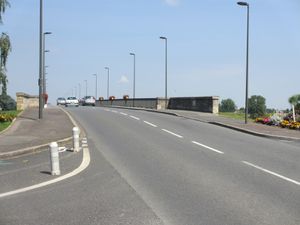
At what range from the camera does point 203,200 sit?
7.92m

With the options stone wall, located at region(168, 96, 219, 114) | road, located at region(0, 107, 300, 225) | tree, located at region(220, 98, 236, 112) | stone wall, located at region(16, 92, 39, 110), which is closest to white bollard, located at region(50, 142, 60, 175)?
road, located at region(0, 107, 300, 225)

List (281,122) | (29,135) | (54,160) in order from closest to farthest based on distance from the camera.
Answer: (54,160), (29,135), (281,122)

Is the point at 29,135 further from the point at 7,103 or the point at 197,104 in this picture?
the point at 7,103

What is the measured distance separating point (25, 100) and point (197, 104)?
16.0m

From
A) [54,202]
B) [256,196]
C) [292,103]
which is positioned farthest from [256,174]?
[292,103]

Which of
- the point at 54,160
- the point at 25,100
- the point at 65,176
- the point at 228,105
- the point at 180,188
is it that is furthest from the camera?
the point at 228,105

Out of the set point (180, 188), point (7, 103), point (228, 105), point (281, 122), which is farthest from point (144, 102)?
point (228, 105)

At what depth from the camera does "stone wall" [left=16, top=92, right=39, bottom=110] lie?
4234 cm

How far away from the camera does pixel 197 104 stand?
42.0 meters

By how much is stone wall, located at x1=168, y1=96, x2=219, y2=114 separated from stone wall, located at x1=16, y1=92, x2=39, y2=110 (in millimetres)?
14172

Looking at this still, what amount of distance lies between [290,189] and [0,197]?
5243 mm

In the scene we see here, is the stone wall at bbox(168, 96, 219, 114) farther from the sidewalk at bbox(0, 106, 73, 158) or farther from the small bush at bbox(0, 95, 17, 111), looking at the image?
the small bush at bbox(0, 95, 17, 111)

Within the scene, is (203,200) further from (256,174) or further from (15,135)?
(15,135)

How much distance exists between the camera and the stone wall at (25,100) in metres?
42.3
